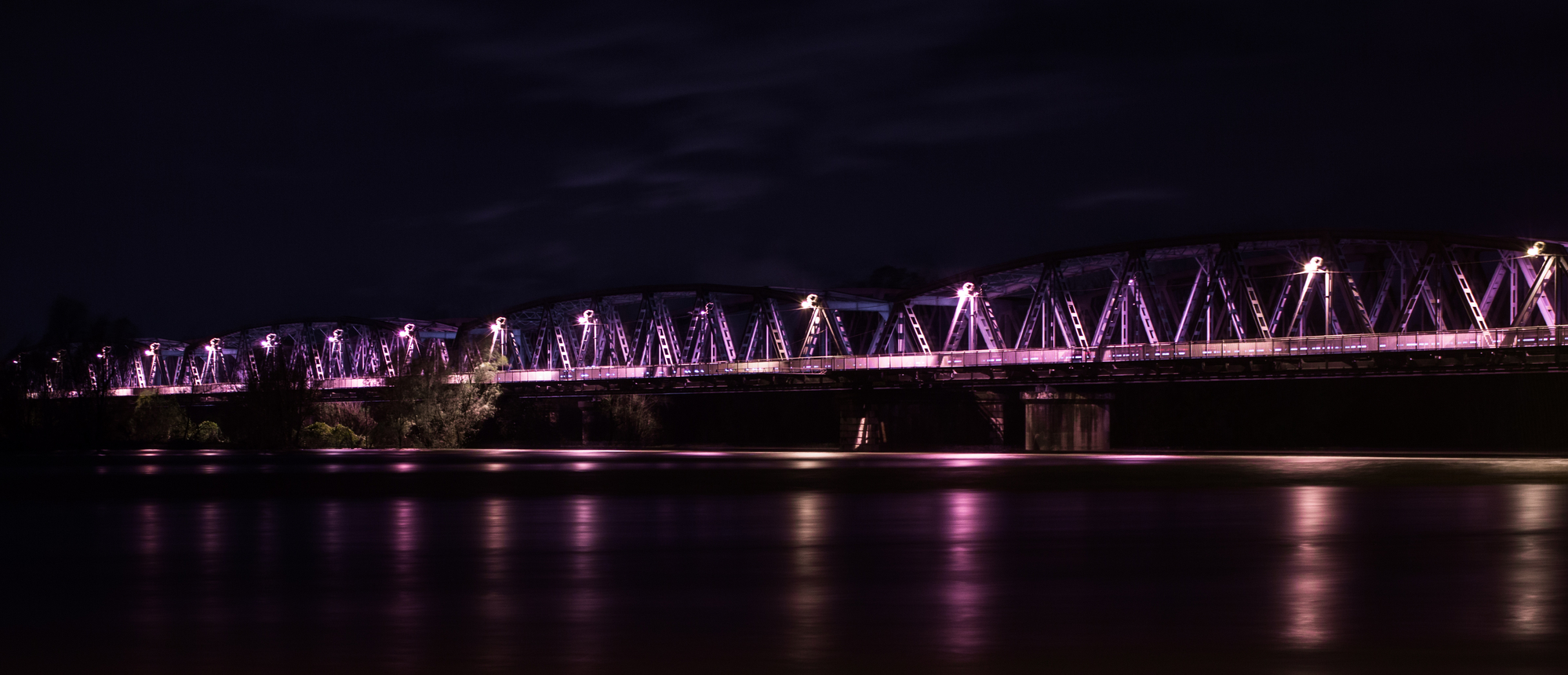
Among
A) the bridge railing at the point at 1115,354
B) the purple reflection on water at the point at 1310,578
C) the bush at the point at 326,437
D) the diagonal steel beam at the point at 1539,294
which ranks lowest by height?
the bush at the point at 326,437

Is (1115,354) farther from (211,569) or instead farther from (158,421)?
(211,569)

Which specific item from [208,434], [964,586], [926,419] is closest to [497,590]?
[964,586]

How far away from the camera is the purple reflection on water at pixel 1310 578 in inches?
491

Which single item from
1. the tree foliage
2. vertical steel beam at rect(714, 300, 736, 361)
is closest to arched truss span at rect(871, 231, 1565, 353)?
vertical steel beam at rect(714, 300, 736, 361)

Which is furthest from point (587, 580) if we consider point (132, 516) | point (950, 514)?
point (132, 516)

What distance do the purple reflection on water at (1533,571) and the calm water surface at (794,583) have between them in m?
0.06

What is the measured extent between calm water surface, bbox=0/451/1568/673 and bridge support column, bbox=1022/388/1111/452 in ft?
212

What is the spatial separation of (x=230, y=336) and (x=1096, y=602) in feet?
634

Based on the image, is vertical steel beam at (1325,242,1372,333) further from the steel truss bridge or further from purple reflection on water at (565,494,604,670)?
purple reflection on water at (565,494,604,670)

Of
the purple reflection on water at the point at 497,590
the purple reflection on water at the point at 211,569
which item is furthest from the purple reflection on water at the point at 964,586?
the purple reflection on water at the point at 211,569

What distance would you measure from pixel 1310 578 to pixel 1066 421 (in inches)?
3398

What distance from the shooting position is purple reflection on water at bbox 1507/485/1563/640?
12.7 meters

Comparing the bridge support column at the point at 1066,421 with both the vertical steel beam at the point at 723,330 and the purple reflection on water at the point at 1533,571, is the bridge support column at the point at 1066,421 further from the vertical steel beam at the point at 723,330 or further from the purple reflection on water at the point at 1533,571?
the purple reflection on water at the point at 1533,571

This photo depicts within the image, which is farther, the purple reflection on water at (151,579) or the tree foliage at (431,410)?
the tree foliage at (431,410)
